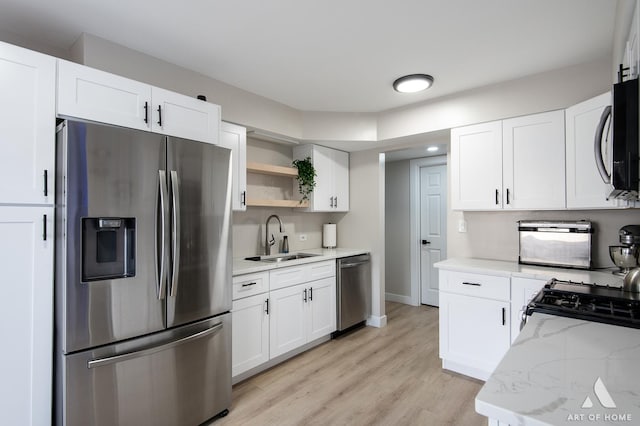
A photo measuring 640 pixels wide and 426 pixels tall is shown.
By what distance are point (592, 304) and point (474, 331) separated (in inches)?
55.1

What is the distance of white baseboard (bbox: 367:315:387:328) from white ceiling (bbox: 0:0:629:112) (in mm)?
2735

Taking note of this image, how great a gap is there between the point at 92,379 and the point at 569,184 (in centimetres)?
335

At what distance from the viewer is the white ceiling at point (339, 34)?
1.87m

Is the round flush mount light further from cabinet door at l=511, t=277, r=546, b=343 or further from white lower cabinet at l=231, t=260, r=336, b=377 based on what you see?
white lower cabinet at l=231, t=260, r=336, b=377

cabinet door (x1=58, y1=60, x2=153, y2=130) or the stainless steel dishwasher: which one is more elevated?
cabinet door (x1=58, y1=60, x2=153, y2=130)

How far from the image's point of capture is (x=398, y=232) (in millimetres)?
5094

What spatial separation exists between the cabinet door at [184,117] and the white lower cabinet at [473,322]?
226 centimetres

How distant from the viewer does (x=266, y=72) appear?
271 cm

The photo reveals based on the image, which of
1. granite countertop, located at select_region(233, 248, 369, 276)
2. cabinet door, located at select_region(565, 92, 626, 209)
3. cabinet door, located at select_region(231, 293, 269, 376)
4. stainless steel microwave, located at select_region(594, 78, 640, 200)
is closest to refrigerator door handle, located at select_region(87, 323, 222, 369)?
cabinet door, located at select_region(231, 293, 269, 376)

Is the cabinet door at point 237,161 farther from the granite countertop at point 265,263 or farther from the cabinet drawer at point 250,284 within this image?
the cabinet drawer at point 250,284

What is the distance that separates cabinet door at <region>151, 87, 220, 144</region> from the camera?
2.10m

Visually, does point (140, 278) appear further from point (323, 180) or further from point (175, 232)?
point (323, 180)

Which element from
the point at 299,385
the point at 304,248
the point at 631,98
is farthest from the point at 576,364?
the point at 304,248

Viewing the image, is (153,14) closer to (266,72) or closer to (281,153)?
(266,72)
